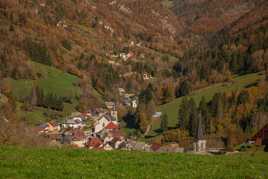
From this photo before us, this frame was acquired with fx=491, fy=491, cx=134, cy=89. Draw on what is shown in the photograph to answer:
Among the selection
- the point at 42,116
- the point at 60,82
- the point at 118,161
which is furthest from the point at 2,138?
the point at 60,82

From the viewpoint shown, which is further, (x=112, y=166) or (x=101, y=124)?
(x=101, y=124)

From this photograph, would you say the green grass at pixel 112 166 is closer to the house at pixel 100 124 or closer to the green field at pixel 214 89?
the house at pixel 100 124

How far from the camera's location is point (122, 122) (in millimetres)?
151500

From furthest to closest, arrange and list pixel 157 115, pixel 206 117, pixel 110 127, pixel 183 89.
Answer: pixel 183 89 < pixel 157 115 < pixel 206 117 < pixel 110 127

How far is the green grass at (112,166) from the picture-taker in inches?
549

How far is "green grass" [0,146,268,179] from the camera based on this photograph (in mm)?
13947

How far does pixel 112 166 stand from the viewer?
51.1 ft

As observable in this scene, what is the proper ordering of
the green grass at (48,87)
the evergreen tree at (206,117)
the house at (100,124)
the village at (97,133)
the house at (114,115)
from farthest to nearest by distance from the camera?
1. the house at (114,115)
2. the green grass at (48,87)
3. the house at (100,124)
4. the evergreen tree at (206,117)
5. the village at (97,133)

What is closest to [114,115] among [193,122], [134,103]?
[134,103]

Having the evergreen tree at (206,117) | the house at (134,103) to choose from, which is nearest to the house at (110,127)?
the evergreen tree at (206,117)

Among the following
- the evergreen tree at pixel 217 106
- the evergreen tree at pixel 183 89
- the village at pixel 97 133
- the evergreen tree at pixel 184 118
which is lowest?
the village at pixel 97 133

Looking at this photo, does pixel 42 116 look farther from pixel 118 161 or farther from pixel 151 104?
pixel 118 161

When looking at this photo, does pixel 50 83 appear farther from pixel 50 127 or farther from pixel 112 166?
pixel 112 166

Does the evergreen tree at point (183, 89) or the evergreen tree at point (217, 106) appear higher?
the evergreen tree at point (183, 89)
